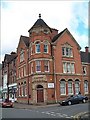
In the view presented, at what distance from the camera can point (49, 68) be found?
39.5 meters

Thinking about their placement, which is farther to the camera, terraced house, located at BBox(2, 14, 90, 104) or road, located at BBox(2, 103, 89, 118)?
terraced house, located at BBox(2, 14, 90, 104)

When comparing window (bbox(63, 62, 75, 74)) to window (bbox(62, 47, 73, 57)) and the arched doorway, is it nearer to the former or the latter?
window (bbox(62, 47, 73, 57))

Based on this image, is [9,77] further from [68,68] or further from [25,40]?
[68,68]

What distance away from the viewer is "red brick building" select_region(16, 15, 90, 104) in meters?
38.6

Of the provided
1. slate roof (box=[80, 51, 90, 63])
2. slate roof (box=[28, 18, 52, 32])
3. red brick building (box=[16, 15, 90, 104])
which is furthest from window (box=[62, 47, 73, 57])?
slate roof (box=[28, 18, 52, 32])

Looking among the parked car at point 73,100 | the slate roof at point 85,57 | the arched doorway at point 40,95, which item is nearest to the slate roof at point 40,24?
the arched doorway at point 40,95

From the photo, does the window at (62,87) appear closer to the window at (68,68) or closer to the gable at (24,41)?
the window at (68,68)

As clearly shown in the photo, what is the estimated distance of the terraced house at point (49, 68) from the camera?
3856 cm

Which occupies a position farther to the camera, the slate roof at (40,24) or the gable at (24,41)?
the gable at (24,41)

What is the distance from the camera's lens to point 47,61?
130 ft

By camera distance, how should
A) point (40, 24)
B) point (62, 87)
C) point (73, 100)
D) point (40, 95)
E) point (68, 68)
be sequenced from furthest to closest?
1. point (68, 68)
2. point (40, 24)
3. point (62, 87)
4. point (40, 95)
5. point (73, 100)

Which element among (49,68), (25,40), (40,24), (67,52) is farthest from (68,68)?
(25,40)

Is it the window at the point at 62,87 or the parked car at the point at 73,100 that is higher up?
the window at the point at 62,87

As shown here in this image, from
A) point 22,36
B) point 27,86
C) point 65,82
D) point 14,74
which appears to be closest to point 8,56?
point 14,74
